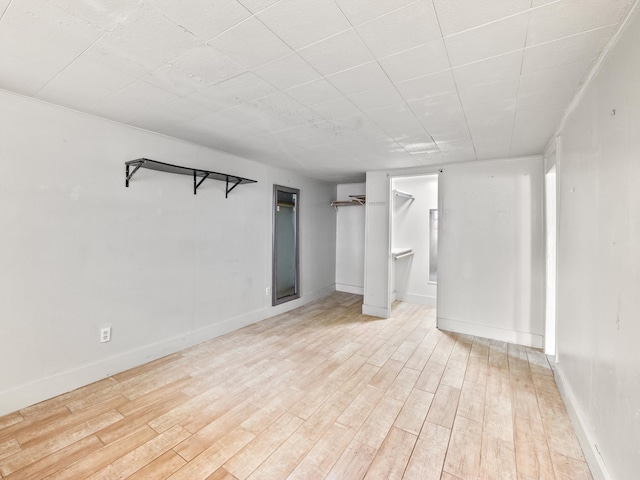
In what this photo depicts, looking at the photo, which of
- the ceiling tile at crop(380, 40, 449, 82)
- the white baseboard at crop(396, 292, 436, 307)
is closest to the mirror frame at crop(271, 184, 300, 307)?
the white baseboard at crop(396, 292, 436, 307)

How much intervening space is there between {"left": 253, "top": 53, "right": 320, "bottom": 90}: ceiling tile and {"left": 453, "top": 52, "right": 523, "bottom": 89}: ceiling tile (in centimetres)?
88

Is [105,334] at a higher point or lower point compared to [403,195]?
lower

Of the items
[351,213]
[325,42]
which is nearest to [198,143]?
[325,42]

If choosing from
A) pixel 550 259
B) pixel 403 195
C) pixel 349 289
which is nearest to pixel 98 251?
pixel 403 195

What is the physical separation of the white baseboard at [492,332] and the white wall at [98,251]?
299 centimetres

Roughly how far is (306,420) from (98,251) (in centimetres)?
233

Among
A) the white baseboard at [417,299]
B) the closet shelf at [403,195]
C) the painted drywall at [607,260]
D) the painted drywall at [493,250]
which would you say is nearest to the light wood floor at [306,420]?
the painted drywall at [607,260]

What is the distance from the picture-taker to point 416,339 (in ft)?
12.0

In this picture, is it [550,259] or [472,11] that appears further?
[550,259]

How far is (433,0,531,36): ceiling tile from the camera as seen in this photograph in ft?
3.82

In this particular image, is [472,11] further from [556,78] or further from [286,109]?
[286,109]

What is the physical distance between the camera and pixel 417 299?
534 centimetres

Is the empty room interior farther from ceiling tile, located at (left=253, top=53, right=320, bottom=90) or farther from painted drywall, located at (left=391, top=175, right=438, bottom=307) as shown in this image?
painted drywall, located at (left=391, top=175, right=438, bottom=307)

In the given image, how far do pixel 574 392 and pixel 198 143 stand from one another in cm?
417
